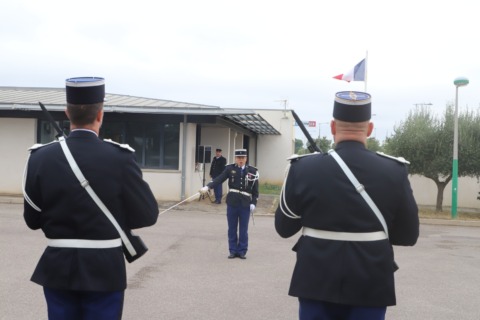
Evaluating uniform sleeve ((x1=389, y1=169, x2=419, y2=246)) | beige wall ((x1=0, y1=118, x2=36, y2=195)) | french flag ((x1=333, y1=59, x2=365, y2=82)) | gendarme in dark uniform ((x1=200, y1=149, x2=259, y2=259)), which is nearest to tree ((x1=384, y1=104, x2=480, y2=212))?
french flag ((x1=333, y1=59, x2=365, y2=82))

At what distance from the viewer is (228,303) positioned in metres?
6.55

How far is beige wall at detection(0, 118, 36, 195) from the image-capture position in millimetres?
19906

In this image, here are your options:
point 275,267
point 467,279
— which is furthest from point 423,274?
point 275,267

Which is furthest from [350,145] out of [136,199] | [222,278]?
[222,278]

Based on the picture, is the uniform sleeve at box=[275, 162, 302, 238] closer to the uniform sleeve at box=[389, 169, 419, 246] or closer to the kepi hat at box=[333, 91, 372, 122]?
the kepi hat at box=[333, 91, 372, 122]

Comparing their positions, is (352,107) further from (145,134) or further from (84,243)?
(145,134)

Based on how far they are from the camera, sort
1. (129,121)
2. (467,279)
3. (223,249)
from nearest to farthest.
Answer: (467,279)
(223,249)
(129,121)

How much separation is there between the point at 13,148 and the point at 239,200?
1310cm

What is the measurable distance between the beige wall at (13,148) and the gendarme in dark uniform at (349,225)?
61.3ft

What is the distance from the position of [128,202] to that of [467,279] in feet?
23.5

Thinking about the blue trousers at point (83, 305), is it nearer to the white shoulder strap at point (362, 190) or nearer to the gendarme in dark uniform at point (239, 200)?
the white shoulder strap at point (362, 190)

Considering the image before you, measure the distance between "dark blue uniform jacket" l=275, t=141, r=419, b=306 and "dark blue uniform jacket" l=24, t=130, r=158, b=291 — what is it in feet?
2.94

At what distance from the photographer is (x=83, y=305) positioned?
2883 millimetres

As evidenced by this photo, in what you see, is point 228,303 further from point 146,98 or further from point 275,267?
point 146,98
